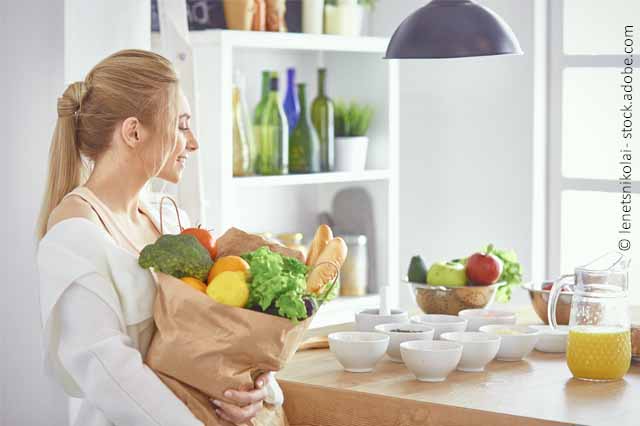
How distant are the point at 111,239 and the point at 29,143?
0.84 meters

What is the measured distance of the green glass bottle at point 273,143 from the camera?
364 cm

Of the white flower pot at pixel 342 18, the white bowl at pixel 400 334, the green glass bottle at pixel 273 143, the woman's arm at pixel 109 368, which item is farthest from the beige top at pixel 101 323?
the white flower pot at pixel 342 18

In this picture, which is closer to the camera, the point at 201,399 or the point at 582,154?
the point at 201,399

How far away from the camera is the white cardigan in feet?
5.97

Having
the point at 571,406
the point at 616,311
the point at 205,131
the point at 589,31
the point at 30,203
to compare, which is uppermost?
the point at 589,31

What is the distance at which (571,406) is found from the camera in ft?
6.10

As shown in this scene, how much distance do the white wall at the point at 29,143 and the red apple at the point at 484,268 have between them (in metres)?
1.14

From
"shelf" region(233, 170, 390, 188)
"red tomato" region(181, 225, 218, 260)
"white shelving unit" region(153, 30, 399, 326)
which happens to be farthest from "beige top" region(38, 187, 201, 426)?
"shelf" region(233, 170, 390, 188)

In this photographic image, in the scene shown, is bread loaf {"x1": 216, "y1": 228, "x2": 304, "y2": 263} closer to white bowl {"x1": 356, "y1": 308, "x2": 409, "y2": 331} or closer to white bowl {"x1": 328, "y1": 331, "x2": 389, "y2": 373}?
white bowl {"x1": 328, "y1": 331, "x2": 389, "y2": 373}

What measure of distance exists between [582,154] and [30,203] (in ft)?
6.97

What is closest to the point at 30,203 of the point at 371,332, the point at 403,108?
the point at 371,332

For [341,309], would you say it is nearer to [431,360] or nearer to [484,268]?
[484,268]

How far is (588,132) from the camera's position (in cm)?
382

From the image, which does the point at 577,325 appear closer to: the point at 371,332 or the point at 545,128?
the point at 371,332
